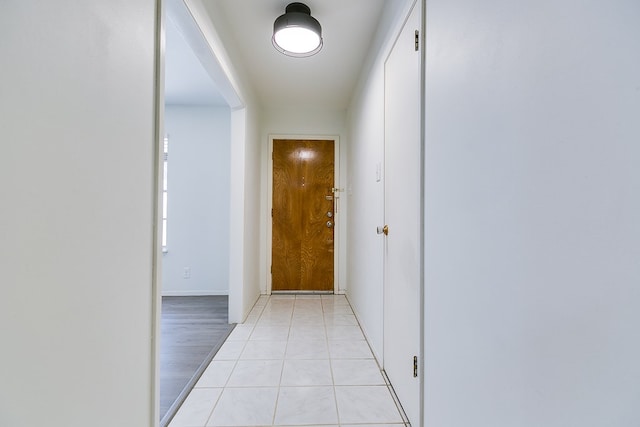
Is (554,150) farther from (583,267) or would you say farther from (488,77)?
(488,77)

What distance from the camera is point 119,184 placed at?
98 cm

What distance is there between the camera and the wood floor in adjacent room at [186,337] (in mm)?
1814

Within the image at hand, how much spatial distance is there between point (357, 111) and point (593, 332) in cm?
294

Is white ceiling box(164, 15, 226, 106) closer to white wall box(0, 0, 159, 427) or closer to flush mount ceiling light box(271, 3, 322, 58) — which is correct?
flush mount ceiling light box(271, 3, 322, 58)

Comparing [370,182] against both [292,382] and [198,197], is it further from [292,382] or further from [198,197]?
[198,197]

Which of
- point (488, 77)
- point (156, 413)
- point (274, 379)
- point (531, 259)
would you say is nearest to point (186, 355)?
point (274, 379)

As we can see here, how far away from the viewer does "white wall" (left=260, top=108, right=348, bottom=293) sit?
12.9 ft

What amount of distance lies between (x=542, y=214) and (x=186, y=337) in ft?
8.90

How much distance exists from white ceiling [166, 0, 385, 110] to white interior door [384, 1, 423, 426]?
577 mm

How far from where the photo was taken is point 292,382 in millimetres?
1820

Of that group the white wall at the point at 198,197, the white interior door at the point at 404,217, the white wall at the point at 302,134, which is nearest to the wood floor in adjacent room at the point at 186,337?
the white wall at the point at 198,197

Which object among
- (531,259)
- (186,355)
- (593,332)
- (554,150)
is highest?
(554,150)

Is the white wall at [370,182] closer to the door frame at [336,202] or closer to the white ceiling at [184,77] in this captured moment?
the door frame at [336,202]

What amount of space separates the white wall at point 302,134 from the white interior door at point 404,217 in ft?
6.74
